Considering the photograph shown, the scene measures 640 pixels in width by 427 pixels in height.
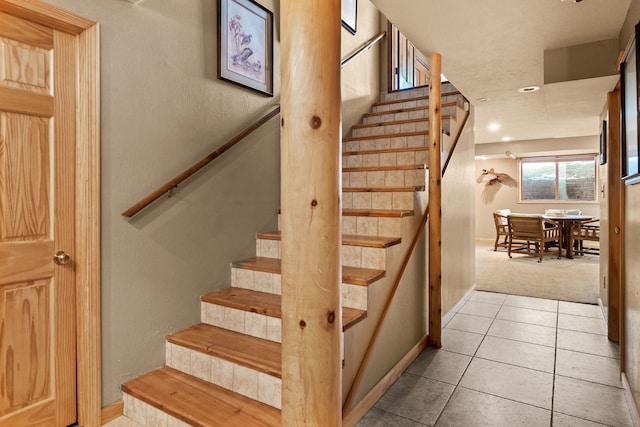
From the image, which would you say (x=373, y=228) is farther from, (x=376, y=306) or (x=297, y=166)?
(x=297, y=166)

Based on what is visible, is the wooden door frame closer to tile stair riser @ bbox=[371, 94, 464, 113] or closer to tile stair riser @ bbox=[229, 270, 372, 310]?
tile stair riser @ bbox=[229, 270, 372, 310]

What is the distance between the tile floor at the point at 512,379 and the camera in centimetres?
195

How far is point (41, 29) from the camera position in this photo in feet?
5.50

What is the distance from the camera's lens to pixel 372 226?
260 centimetres

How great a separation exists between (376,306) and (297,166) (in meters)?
1.35

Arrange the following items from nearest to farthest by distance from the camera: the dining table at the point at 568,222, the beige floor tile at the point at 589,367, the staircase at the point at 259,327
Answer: the staircase at the point at 259,327, the beige floor tile at the point at 589,367, the dining table at the point at 568,222

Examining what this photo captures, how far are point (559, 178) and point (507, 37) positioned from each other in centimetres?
798

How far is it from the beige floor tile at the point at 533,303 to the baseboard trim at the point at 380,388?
1.80 metres

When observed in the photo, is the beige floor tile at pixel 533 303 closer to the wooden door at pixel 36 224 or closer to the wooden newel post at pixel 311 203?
the wooden newel post at pixel 311 203

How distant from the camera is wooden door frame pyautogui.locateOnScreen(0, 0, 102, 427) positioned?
1.79 meters

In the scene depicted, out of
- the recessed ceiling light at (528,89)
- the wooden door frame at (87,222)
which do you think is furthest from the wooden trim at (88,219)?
the recessed ceiling light at (528,89)

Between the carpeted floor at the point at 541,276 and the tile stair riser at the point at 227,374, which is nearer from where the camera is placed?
the tile stair riser at the point at 227,374

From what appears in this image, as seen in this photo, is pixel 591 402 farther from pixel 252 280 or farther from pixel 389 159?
pixel 389 159

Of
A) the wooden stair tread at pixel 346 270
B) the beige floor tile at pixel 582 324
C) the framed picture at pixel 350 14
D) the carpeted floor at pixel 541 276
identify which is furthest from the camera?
the carpeted floor at pixel 541 276
